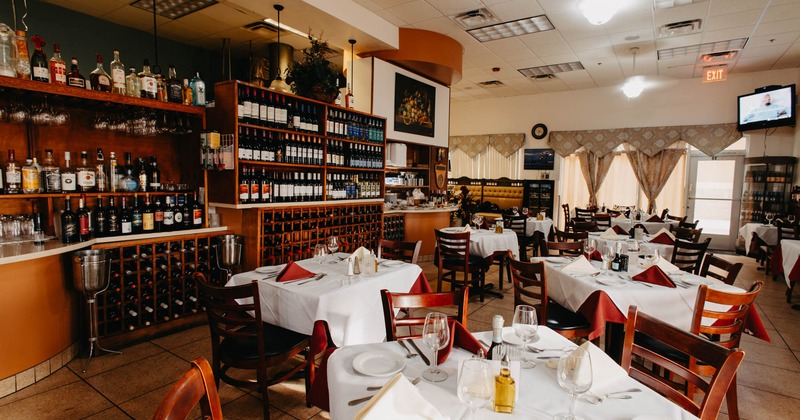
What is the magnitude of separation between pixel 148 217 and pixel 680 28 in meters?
8.08

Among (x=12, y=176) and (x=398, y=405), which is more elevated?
(x=12, y=176)

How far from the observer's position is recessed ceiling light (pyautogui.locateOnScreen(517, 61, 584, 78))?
343 inches

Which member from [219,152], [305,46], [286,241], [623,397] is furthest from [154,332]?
[305,46]

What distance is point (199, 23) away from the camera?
21.2 ft

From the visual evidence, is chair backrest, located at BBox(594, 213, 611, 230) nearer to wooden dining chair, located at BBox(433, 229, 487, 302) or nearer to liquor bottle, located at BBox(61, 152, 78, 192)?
wooden dining chair, located at BBox(433, 229, 487, 302)

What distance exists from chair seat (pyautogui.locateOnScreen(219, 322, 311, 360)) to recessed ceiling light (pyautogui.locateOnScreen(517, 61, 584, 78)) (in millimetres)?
8295

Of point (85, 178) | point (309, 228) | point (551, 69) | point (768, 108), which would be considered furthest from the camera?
point (551, 69)

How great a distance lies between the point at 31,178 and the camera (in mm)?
3441

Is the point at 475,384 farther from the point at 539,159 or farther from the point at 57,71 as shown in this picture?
the point at 539,159

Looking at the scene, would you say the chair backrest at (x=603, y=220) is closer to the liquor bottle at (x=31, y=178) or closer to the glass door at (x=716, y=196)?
the glass door at (x=716, y=196)

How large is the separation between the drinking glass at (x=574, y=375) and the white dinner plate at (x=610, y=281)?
1930 millimetres

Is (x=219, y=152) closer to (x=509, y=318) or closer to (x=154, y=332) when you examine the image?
(x=154, y=332)

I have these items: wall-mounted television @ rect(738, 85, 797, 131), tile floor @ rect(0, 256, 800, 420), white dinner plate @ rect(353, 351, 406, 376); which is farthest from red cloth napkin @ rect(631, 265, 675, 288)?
wall-mounted television @ rect(738, 85, 797, 131)

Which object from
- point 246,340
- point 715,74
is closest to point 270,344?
point 246,340
